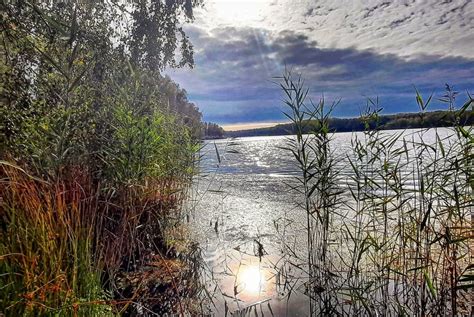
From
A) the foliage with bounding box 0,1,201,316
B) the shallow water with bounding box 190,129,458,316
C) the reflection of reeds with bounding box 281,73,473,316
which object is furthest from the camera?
the shallow water with bounding box 190,129,458,316

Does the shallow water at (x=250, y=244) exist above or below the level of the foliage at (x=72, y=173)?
below

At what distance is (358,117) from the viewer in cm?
480

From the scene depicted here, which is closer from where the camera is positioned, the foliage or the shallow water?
the foliage

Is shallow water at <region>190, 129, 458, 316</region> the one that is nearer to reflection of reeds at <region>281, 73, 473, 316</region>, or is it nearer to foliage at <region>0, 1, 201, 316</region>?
reflection of reeds at <region>281, 73, 473, 316</region>

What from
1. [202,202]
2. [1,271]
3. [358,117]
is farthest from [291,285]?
[202,202]

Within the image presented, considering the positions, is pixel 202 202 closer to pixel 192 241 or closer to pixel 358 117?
pixel 192 241

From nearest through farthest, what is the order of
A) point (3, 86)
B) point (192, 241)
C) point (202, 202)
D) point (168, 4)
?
point (3, 86) < point (192, 241) < point (202, 202) < point (168, 4)

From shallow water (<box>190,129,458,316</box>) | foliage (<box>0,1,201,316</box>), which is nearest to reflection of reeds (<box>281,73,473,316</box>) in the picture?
shallow water (<box>190,129,458,316</box>)

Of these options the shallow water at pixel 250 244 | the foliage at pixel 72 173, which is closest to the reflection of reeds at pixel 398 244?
the shallow water at pixel 250 244

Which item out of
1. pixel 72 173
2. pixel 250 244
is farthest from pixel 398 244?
pixel 72 173

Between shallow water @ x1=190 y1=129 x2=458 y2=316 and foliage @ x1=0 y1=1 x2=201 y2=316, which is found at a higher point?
foliage @ x1=0 y1=1 x2=201 y2=316

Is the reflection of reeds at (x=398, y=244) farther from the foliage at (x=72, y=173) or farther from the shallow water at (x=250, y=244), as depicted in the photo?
the foliage at (x=72, y=173)

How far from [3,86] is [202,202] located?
599cm

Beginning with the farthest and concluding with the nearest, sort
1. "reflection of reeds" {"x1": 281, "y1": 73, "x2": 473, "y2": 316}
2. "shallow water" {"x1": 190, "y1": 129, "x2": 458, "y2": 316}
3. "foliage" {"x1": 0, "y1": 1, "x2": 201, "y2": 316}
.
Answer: "shallow water" {"x1": 190, "y1": 129, "x2": 458, "y2": 316} < "reflection of reeds" {"x1": 281, "y1": 73, "x2": 473, "y2": 316} < "foliage" {"x1": 0, "y1": 1, "x2": 201, "y2": 316}
